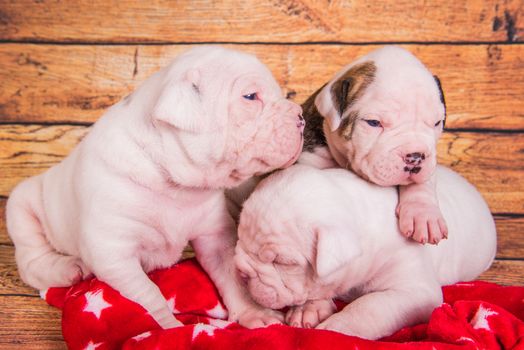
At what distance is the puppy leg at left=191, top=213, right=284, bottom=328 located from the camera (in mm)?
2902

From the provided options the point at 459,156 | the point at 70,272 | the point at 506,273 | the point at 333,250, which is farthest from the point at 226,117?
the point at 459,156

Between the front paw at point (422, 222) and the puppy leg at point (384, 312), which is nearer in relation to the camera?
the puppy leg at point (384, 312)

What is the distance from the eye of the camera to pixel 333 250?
2.46 meters

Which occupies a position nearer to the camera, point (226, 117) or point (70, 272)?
point (226, 117)

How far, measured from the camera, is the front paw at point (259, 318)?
282 cm

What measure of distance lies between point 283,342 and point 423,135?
1126mm

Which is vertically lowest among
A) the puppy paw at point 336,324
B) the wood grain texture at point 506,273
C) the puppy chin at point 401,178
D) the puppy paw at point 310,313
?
the wood grain texture at point 506,273

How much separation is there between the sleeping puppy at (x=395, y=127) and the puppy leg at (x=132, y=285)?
104cm

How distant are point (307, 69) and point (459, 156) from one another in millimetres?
1168

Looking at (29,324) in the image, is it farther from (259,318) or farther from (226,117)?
(226,117)

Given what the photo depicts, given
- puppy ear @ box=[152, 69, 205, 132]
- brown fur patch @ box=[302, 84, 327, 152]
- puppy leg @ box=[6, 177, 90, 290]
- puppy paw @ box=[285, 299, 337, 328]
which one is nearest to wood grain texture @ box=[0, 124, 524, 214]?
puppy leg @ box=[6, 177, 90, 290]

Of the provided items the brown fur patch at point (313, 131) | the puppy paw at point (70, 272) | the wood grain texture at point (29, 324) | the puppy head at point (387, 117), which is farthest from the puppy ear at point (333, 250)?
the puppy paw at point (70, 272)

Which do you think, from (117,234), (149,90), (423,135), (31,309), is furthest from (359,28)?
(31,309)

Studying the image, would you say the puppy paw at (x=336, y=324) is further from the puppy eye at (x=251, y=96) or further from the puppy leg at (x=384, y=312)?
the puppy eye at (x=251, y=96)
